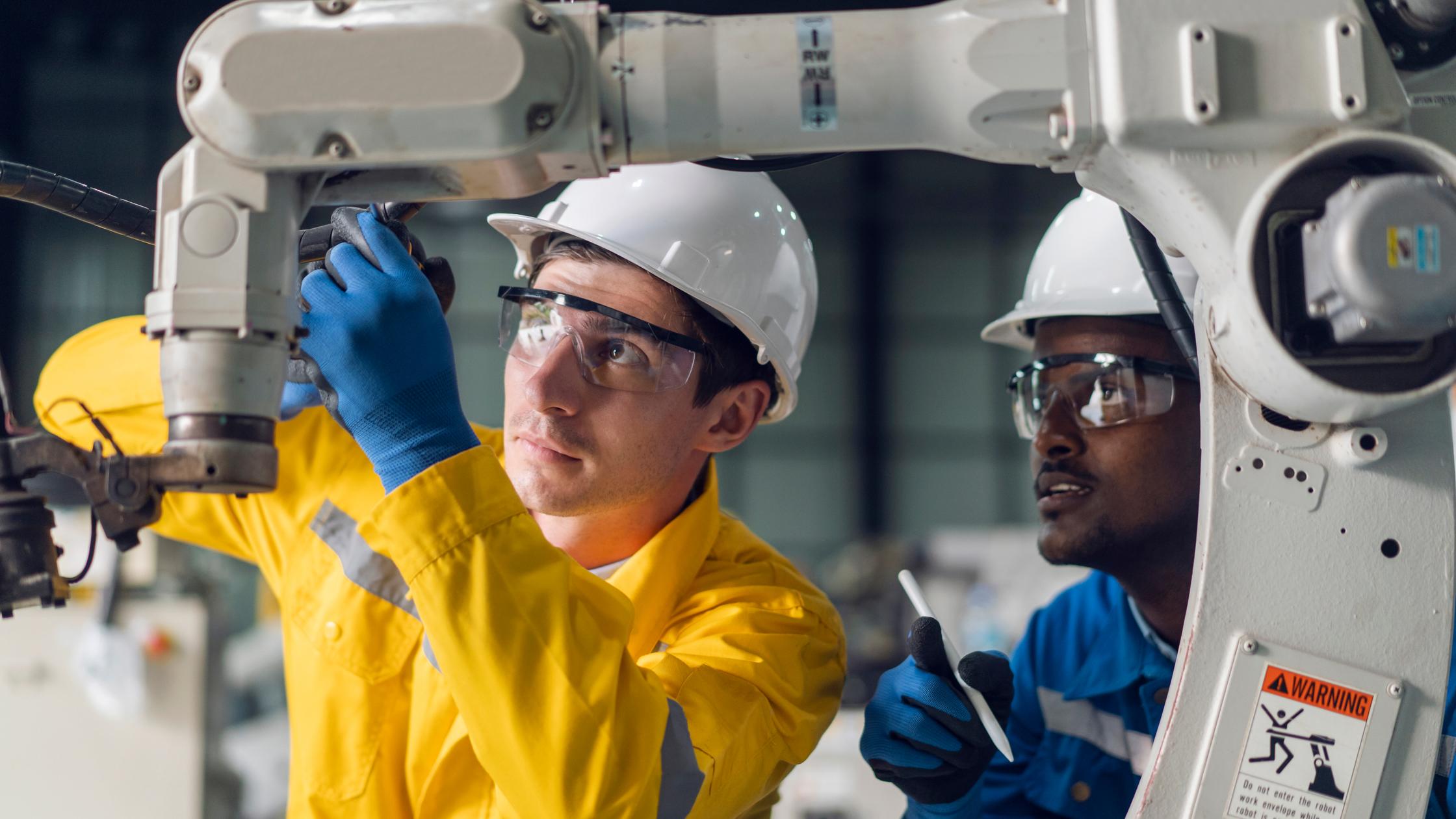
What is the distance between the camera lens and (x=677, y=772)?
4.79 feet

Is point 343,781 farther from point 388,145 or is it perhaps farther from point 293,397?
point 388,145

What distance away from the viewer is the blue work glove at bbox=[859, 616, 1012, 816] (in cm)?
178

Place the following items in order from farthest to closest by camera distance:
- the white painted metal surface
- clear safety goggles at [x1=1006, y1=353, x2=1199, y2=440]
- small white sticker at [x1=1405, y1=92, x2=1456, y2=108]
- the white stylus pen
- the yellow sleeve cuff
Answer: the white painted metal surface < clear safety goggles at [x1=1006, y1=353, x2=1199, y2=440] < the white stylus pen < the yellow sleeve cuff < small white sticker at [x1=1405, y1=92, x2=1456, y2=108]

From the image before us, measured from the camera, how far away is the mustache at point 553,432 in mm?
1851

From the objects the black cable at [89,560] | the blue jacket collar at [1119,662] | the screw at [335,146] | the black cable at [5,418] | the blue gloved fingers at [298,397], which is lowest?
the blue jacket collar at [1119,662]

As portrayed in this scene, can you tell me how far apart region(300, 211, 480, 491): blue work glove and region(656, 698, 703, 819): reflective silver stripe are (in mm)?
440

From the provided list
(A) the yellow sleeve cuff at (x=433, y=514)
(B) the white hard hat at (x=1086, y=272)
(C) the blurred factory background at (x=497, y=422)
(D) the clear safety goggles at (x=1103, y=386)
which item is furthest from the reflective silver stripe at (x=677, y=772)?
(C) the blurred factory background at (x=497, y=422)

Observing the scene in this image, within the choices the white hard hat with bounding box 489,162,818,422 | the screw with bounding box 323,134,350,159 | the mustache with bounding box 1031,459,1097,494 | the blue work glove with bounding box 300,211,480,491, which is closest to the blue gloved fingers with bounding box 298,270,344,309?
the blue work glove with bounding box 300,211,480,491

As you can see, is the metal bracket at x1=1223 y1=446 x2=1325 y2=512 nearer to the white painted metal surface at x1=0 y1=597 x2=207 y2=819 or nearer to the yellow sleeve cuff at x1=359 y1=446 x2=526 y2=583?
→ the yellow sleeve cuff at x1=359 y1=446 x2=526 y2=583

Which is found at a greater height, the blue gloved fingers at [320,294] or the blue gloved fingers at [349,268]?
the blue gloved fingers at [349,268]

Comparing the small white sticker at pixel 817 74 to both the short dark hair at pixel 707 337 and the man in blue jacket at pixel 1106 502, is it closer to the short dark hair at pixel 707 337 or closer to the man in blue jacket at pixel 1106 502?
the short dark hair at pixel 707 337

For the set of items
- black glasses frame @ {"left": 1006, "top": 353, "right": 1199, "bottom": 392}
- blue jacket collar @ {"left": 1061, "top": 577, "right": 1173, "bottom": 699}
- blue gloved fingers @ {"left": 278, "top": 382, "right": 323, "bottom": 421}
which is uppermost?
black glasses frame @ {"left": 1006, "top": 353, "right": 1199, "bottom": 392}

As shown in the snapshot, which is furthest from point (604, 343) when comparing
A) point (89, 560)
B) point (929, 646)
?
point (89, 560)

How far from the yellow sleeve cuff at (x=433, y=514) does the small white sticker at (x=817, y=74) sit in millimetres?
549
